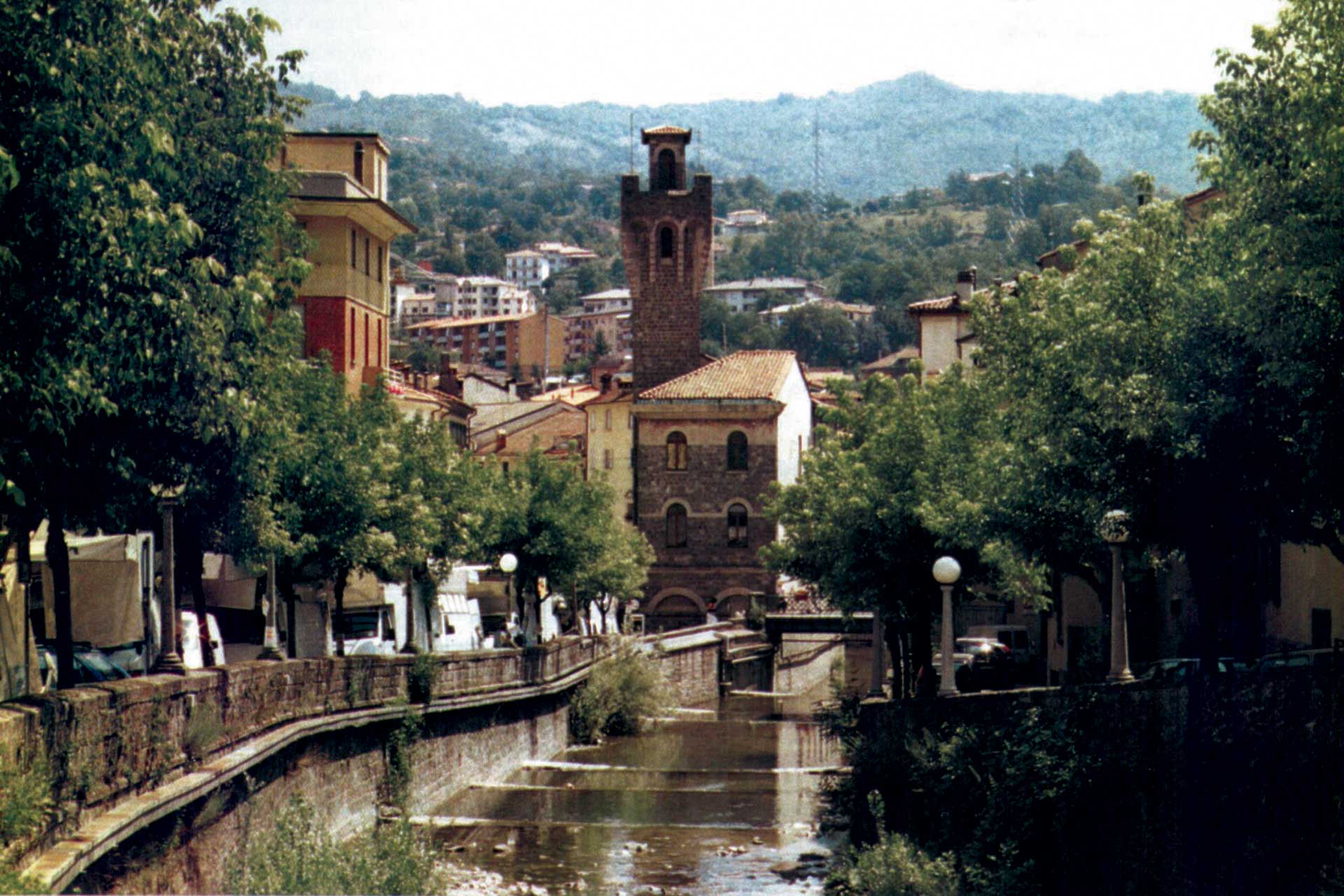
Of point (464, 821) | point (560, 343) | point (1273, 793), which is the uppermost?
point (560, 343)

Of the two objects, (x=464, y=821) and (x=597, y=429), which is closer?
(x=464, y=821)

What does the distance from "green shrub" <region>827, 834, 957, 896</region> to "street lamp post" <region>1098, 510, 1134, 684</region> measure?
284 centimetres

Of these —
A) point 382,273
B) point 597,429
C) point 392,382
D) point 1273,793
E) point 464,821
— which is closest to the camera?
point 1273,793

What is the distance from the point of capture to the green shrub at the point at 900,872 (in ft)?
68.3

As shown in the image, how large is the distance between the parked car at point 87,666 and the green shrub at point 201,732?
5.25 meters

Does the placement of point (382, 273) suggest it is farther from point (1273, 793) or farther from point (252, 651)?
point (1273, 793)

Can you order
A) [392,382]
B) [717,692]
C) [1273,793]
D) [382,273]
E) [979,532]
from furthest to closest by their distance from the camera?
[717,692] < [392,382] < [382,273] < [979,532] < [1273,793]

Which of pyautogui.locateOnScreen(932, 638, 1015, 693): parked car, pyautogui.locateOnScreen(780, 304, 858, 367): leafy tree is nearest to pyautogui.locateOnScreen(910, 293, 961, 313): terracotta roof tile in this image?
pyautogui.locateOnScreen(932, 638, 1015, 693): parked car

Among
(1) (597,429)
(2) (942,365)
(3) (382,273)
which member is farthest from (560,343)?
(3) (382,273)

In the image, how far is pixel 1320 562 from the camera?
2847 cm

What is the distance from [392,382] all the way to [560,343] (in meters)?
133

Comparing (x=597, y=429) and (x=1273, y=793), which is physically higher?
(x=597, y=429)

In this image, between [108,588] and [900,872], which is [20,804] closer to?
[900,872]

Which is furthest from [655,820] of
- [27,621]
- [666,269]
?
[666,269]
